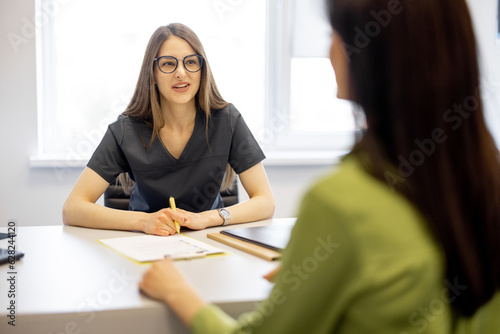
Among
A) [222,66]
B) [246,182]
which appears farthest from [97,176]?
[222,66]

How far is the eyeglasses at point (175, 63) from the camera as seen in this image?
1.84 meters

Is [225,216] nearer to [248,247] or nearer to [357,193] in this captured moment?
[248,247]

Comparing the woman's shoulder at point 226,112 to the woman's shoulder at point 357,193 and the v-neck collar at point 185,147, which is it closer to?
the v-neck collar at point 185,147

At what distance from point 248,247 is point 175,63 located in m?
0.94

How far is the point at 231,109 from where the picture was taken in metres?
1.94

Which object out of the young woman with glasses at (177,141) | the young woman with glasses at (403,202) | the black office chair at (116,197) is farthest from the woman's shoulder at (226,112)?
the young woman with glasses at (403,202)

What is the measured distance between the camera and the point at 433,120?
62 centimetres

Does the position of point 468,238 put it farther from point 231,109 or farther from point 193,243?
point 231,109

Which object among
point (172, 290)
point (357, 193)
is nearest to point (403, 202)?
point (357, 193)

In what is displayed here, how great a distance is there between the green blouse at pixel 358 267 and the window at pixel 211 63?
224 centimetres

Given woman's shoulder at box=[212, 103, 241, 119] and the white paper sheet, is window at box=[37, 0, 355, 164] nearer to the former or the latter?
woman's shoulder at box=[212, 103, 241, 119]

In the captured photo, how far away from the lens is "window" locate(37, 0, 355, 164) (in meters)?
2.84

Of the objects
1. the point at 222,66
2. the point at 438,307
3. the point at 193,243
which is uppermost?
the point at 222,66

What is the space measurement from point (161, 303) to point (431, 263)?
46 centimetres
